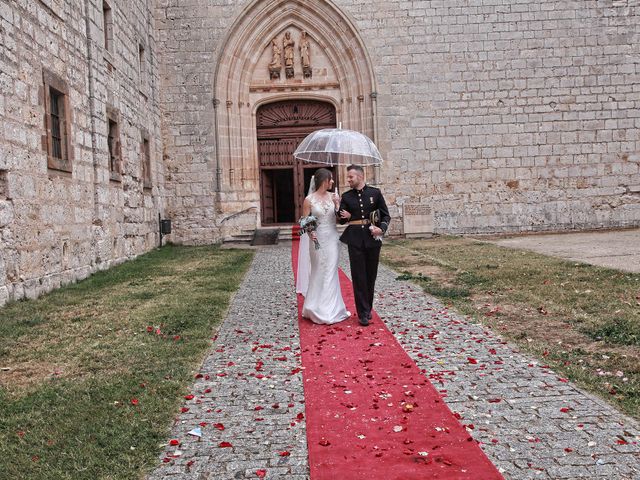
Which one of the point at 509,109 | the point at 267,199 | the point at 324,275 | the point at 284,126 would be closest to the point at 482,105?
the point at 509,109

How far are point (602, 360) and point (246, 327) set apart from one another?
10.7ft

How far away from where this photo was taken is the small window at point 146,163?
14453 mm

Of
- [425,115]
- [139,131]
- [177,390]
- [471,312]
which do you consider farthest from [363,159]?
[425,115]

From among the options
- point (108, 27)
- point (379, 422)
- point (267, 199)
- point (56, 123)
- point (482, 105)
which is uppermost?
point (108, 27)

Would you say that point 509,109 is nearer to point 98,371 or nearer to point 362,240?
point 362,240

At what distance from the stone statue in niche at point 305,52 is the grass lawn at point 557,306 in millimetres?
7845

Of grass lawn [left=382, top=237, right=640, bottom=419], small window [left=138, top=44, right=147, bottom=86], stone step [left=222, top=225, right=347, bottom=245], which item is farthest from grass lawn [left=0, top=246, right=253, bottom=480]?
small window [left=138, top=44, right=147, bottom=86]

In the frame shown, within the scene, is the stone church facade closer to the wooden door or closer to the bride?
the wooden door

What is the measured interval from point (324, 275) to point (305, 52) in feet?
39.4

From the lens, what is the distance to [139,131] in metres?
14.0

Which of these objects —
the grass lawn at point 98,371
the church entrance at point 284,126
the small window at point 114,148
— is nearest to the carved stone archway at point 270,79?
the church entrance at point 284,126

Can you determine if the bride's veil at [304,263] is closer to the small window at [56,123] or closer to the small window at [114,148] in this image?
the small window at [56,123]

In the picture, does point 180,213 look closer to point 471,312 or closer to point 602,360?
point 471,312

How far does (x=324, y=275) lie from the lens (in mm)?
6281
